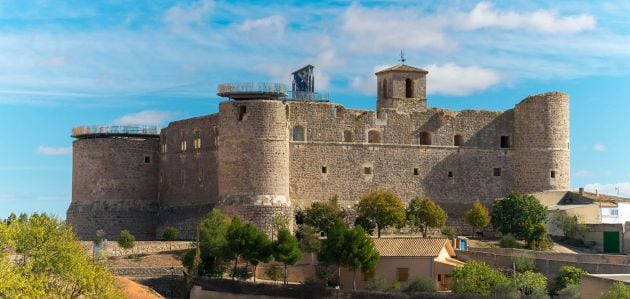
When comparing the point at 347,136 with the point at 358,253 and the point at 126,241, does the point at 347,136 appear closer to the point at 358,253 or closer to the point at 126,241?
the point at 358,253

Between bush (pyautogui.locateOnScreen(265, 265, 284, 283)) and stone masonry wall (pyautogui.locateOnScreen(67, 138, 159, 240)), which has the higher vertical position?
stone masonry wall (pyautogui.locateOnScreen(67, 138, 159, 240))

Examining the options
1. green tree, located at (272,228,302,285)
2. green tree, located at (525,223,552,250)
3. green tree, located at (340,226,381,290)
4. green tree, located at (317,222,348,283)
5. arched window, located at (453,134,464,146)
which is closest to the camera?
green tree, located at (340,226,381,290)

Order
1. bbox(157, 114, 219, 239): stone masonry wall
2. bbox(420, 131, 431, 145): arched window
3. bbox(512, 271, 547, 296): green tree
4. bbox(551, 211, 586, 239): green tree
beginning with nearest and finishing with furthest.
Answer: bbox(512, 271, 547, 296): green tree < bbox(551, 211, 586, 239): green tree < bbox(157, 114, 219, 239): stone masonry wall < bbox(420, 131, 431, 145): arched window

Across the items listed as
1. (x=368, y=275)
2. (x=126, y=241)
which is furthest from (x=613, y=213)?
(x=126, y=241)

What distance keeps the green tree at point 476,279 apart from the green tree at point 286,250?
6.45 metres

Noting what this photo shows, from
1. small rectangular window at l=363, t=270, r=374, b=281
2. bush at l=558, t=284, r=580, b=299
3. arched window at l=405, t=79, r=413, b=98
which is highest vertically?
arched window at l=405, t=79, r=413, b=98

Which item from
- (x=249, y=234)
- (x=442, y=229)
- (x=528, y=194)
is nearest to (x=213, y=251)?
(x=249, y=234)

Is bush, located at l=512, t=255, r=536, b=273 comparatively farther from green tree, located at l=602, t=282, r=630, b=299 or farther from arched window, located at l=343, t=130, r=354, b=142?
arched window, located at l=343, t=130, r=354, b=142

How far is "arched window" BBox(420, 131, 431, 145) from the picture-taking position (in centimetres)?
6550

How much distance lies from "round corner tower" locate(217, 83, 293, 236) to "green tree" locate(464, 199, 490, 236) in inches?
343

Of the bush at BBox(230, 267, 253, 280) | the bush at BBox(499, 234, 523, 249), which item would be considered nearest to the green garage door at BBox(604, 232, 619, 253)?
the bush at BBox(499, 234, 523, 249)

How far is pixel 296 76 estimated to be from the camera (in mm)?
65625

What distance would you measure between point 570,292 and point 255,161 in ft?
51.9

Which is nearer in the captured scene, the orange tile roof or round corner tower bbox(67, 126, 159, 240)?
the orange tile roof
